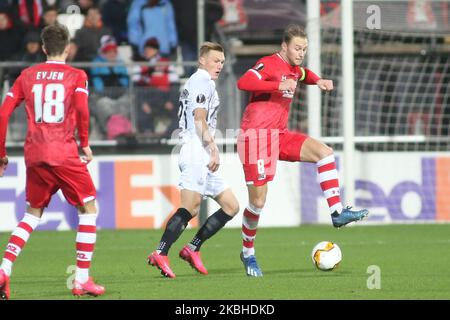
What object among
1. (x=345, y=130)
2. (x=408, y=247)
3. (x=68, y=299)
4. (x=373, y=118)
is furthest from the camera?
(x=373, y=118)

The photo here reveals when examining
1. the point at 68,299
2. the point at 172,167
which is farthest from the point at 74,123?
the point at 172,167

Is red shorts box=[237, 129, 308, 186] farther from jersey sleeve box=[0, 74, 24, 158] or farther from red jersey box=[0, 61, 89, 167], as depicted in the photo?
jersey sleeve box=[0, 74, 24, 158]

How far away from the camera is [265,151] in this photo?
961 centimetres

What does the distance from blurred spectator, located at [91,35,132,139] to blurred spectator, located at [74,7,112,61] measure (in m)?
0.45

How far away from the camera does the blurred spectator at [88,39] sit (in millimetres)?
15945

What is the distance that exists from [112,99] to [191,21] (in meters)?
2.36

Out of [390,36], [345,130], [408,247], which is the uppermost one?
[390,36]

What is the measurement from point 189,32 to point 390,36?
9.47ft

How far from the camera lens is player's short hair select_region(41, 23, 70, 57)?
24.9 ft

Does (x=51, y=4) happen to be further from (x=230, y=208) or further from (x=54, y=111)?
(x=54, y=111)

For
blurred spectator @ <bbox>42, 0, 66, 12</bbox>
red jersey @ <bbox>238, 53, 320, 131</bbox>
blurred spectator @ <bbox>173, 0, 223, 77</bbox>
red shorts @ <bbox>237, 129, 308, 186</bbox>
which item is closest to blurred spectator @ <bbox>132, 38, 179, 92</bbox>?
blurred spectator @ <bbox>173, 0, 223, 77</bbox>

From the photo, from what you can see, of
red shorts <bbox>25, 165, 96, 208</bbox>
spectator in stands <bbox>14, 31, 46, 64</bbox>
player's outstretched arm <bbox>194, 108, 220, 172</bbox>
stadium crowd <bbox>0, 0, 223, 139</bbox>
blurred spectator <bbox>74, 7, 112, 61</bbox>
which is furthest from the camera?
blurred spectator <bbox>74, 7, 112, 61</bbox>

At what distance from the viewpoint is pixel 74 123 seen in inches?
305
